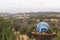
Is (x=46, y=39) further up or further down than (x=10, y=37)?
further down

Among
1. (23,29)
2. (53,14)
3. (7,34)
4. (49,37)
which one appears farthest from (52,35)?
(53,14)

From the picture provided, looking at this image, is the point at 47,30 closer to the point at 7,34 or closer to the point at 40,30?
the point at 40,30

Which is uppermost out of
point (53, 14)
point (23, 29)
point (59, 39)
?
point (59, 39)

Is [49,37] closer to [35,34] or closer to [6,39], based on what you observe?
[35,34]

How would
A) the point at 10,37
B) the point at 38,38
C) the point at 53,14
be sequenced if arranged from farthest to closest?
1. the point at 53,14
2. the point at 38,38
3. the point at 10,37

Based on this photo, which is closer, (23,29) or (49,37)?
(49,37)

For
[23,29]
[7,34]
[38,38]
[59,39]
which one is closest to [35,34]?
[38,38]

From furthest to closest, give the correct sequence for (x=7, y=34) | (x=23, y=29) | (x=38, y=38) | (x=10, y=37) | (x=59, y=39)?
(x=23, y=29) → (x=59, y=39) → (x=38, y=38) → (x=7, y=34) → (x=10, y=37)

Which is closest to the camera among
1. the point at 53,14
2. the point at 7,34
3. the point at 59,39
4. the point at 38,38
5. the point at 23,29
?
the point at 7,34

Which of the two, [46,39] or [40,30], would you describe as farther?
[40,30]
